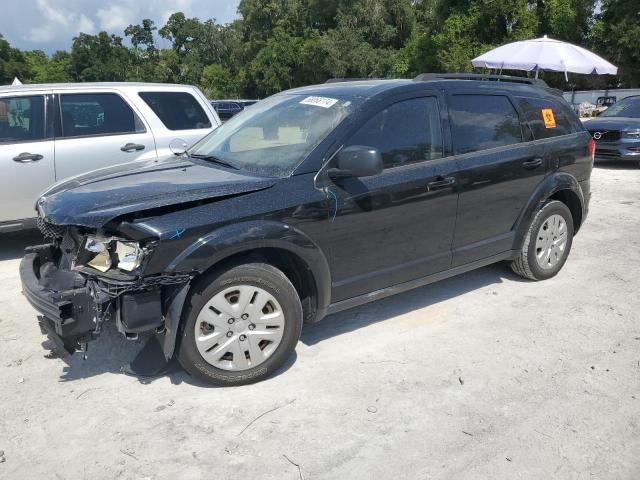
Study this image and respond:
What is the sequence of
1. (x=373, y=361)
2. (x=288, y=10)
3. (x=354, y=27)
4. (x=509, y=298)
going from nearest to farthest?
1. (x=373, y=361)
2. (x=509, y=298)
3. (x=354, y=27)
4. (x=288, y=10)

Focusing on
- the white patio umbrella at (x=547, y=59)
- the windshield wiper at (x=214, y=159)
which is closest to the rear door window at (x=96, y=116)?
the windshield wiper at (x=214, y=159)

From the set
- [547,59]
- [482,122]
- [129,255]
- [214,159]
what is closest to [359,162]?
[214,159]

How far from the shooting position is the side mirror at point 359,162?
11.3 ft

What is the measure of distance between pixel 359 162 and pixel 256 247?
2.69ft

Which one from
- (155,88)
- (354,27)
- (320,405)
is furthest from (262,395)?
(354,27)

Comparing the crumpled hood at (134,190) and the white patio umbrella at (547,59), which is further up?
the white patio umbrella at (547,59)

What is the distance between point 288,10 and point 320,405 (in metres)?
53.9

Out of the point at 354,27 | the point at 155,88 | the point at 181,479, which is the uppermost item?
the point at 354,27

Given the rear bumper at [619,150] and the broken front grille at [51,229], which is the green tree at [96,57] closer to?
the rear bumper at [619,150]

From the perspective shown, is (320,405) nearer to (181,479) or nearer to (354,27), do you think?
(181,479)

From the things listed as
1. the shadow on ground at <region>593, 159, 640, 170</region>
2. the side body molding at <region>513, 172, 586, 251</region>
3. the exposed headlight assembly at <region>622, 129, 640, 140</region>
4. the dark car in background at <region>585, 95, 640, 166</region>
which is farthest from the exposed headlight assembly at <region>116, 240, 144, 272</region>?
the shadow on ground at <region>593, 159, 640, 170</region>

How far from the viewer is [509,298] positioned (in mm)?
4875

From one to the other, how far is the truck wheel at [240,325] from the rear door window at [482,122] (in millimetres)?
1867

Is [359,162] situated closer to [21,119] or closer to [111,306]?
[111,306]
